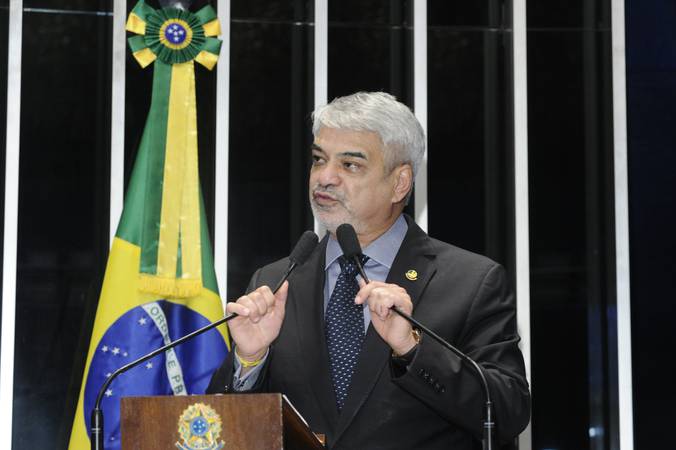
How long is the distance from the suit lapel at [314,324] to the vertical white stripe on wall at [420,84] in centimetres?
177

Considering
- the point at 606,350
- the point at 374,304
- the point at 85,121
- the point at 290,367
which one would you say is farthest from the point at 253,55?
the point at 374,304

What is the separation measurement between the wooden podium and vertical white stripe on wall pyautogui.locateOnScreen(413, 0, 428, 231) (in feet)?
8.73

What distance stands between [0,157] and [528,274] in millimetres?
2149

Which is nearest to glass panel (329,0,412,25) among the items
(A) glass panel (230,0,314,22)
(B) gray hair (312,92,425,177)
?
(A) glass panel (230,0,314,22)

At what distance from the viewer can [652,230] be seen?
14.0 ft

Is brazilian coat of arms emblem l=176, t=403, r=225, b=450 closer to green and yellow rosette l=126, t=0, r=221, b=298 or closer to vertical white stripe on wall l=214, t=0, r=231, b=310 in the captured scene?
green and yellow rosette l=126, t=0, r=221, b=298

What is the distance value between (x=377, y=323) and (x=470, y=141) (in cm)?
245

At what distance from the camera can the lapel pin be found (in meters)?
2.44

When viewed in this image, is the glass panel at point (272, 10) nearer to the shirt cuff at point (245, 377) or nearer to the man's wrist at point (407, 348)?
the shirt cuff at point (245, 377)

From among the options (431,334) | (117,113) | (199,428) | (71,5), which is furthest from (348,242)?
(71,5)

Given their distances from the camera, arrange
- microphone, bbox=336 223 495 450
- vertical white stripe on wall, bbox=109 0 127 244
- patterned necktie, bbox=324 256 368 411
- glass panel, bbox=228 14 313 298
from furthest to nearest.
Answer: glass panel, bbox=228 14 313 298 → vertical white stripe on wall, bbox=109 0 127 244 → patterned necktie, bbox=324 256 368 411 → microphone, bbox=336 223 495 450

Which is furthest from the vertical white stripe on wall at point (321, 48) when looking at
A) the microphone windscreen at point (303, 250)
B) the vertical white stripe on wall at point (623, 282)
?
the microphone windscreen at point (303, 250)

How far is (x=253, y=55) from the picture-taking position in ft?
14.3

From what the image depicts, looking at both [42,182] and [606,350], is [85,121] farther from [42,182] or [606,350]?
[606,350]
